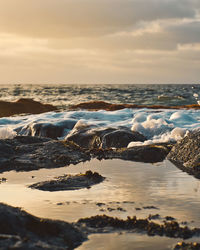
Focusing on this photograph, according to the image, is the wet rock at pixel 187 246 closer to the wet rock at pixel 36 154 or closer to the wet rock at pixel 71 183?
the wet rock at pixel 71 183

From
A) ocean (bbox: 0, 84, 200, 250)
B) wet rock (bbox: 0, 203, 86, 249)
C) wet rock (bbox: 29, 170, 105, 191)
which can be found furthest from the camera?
wet rock (bbox: 29, 170, 105, 191)

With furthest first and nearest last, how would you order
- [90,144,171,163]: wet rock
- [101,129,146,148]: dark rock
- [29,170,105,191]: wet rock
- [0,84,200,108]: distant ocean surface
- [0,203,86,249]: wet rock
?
1. [0,84,200,108]: distant ocean surface
2. [101,129,146,148]: dark rock
3. [90,144,171,163]: wet rock
4. [29,170,105,191]: wet rock
5. [0,203,86,249]: wet rock

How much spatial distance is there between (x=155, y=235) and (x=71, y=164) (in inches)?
170

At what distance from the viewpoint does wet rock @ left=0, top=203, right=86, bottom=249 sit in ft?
10.4

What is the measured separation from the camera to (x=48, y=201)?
4832mm

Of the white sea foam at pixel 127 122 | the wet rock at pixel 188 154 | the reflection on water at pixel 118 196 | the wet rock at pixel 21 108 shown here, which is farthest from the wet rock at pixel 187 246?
the wet rock at pixel 21 108

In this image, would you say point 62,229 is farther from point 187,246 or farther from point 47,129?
point 47,129

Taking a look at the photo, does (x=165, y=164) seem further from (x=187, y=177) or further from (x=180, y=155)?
(x=187, y=177)

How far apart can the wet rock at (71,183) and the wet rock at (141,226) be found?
156cm

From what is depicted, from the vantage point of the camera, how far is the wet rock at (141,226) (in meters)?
3.74

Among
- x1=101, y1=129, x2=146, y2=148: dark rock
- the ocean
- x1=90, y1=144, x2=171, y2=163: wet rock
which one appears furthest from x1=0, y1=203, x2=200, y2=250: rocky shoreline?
x1=101, y1=129, x2=146, y2=148: dark rock

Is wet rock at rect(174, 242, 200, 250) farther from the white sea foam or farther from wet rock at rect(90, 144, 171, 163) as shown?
the white sea foam

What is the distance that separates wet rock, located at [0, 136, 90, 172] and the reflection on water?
566mm

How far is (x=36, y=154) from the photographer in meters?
8.34
